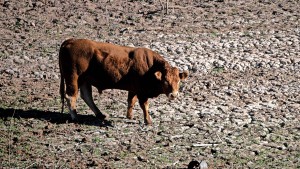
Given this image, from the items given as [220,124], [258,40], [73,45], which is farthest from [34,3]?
[220,124]

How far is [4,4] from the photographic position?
1820cm

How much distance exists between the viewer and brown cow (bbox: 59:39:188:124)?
11750 millimetres

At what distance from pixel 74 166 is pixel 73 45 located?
242 centimetres

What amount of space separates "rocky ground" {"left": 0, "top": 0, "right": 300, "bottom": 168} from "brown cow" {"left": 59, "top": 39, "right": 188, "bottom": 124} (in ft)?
1.71

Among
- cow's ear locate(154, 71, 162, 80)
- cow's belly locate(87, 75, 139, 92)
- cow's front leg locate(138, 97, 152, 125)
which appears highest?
cow's ear locate(154, 71, 162, 80)

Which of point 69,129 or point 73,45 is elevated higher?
point 73,45

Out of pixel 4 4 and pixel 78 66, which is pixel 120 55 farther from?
pixel 4 4

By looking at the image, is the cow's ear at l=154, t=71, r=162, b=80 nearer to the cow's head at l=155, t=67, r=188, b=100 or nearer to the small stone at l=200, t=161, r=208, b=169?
the cow's head at l=155, t=67, r=188, b=100

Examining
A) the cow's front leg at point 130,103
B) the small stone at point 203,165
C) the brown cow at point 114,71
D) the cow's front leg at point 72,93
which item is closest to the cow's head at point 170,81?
the brown cow at point 114,71

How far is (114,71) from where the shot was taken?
39.0ft

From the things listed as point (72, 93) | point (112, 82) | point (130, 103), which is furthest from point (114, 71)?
point (72, 93)

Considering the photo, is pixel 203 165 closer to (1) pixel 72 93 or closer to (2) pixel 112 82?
(2) pixel 112 82

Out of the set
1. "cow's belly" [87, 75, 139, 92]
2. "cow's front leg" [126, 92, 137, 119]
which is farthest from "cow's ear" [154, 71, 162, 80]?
"cow's front leg" [126, 92, 137, 119]

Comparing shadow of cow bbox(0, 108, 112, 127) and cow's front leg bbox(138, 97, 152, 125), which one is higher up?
cow's front leg bbox(138, 97, 152, 125)
